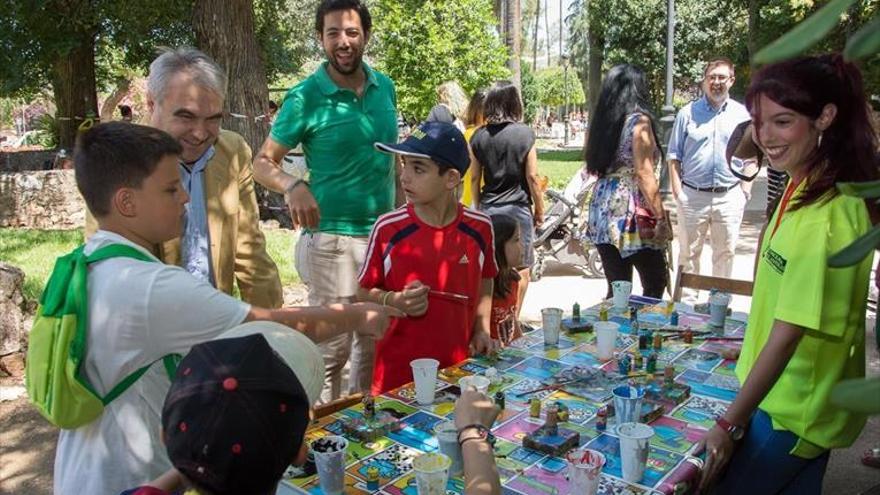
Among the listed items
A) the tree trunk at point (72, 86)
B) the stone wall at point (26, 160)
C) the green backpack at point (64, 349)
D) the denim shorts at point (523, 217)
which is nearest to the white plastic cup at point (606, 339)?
the green backpack at point (64, 349)

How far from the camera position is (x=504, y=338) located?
11.9 ft

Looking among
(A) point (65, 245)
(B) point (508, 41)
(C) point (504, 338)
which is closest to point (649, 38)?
(B) point (508, 41)

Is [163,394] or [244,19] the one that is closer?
[163,394]

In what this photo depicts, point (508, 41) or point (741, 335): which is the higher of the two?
point (508, 41)

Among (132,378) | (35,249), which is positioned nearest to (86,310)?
(132,378)

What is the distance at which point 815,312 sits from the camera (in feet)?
6.09

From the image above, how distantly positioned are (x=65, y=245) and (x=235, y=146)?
760 centimetres

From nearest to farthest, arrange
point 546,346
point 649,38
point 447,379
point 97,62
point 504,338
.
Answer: point 447,379, point 546,346, point 504,338, point 97,62, point 649,38

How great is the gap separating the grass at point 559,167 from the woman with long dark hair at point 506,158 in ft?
29.4

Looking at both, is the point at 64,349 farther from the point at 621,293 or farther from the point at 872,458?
the point at 872,458

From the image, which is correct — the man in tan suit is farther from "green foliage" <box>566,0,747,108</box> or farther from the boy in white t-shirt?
"green foliage" <box>566,0,747,108</box>

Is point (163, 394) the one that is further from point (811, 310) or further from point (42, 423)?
point (42, 423)

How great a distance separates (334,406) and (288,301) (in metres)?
4.70

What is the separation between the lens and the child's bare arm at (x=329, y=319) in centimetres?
203
